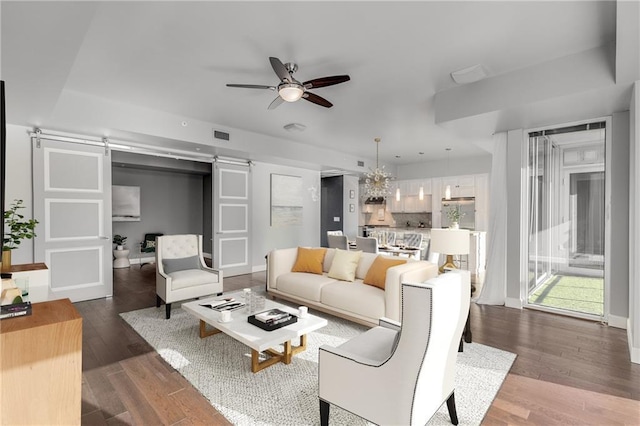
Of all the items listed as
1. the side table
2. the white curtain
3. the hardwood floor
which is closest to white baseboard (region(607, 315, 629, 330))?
the hardwood floor

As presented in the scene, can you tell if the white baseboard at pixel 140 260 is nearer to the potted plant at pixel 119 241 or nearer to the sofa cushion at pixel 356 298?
the potted plant at pixel 119 241

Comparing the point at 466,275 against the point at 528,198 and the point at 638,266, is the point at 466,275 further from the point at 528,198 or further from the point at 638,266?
the point at 528,198

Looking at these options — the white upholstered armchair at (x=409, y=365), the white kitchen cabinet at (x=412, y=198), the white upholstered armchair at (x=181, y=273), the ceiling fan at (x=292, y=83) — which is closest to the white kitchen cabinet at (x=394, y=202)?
the white kitchen cabinet at (x=412, y=198)

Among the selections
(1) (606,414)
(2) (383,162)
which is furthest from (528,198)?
(2) (383,162)

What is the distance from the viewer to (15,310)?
1.52 m

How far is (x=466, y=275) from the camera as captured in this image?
199 cm

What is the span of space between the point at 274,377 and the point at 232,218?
14.0ft

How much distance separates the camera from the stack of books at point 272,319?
2.65 m

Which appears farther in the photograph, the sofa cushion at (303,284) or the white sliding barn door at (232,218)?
the white sliding barn door at (232,218)

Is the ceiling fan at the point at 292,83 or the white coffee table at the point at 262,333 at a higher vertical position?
the ceiling fan at the point at 292,83

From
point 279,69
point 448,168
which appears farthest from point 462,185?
point 279,69

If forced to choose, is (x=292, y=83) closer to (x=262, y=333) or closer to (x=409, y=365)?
(x=262, y=333)

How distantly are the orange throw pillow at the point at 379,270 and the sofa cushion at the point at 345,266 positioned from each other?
0.26 m

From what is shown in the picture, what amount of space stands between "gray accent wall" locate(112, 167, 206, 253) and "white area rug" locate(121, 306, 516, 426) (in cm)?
515
